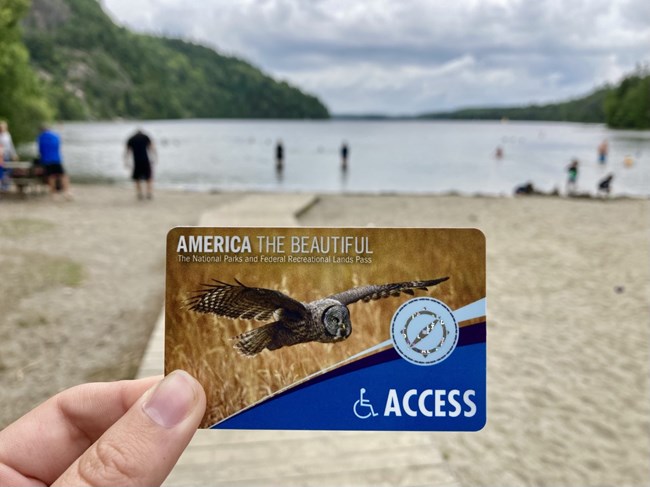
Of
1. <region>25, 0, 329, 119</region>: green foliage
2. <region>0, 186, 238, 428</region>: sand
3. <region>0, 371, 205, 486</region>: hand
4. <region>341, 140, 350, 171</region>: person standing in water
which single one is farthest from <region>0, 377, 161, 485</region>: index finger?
<region>25, 0, 329, 119</region>: green foliage

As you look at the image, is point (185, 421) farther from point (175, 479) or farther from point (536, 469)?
point (536, 469)

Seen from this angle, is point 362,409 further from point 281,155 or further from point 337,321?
point 281,155

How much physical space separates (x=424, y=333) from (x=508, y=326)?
241 inches

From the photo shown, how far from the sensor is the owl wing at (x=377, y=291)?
1.27m

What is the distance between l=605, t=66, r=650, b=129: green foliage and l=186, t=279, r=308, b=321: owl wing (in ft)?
407

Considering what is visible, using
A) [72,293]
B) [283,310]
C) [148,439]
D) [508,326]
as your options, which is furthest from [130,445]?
[72,293]

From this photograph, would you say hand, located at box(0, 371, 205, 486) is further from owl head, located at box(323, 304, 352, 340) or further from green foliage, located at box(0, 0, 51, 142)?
green foliage, located at box(0, 0, 51, 142)

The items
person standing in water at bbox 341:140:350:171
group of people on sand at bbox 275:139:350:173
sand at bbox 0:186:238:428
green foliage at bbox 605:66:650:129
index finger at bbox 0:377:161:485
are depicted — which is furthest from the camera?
green foliage at bbox 605:66:650:129

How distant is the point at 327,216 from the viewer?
49.6 ft

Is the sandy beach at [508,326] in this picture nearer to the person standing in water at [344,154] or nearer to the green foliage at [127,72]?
the person standing in water at [344,154]

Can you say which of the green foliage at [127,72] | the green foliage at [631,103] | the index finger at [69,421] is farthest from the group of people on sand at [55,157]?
the green foliage at [631,103]

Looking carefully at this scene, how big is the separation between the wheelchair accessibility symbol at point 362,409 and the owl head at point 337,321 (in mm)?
142

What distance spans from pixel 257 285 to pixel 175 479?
227 centimetres

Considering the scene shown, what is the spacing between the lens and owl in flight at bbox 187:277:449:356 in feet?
4.17
